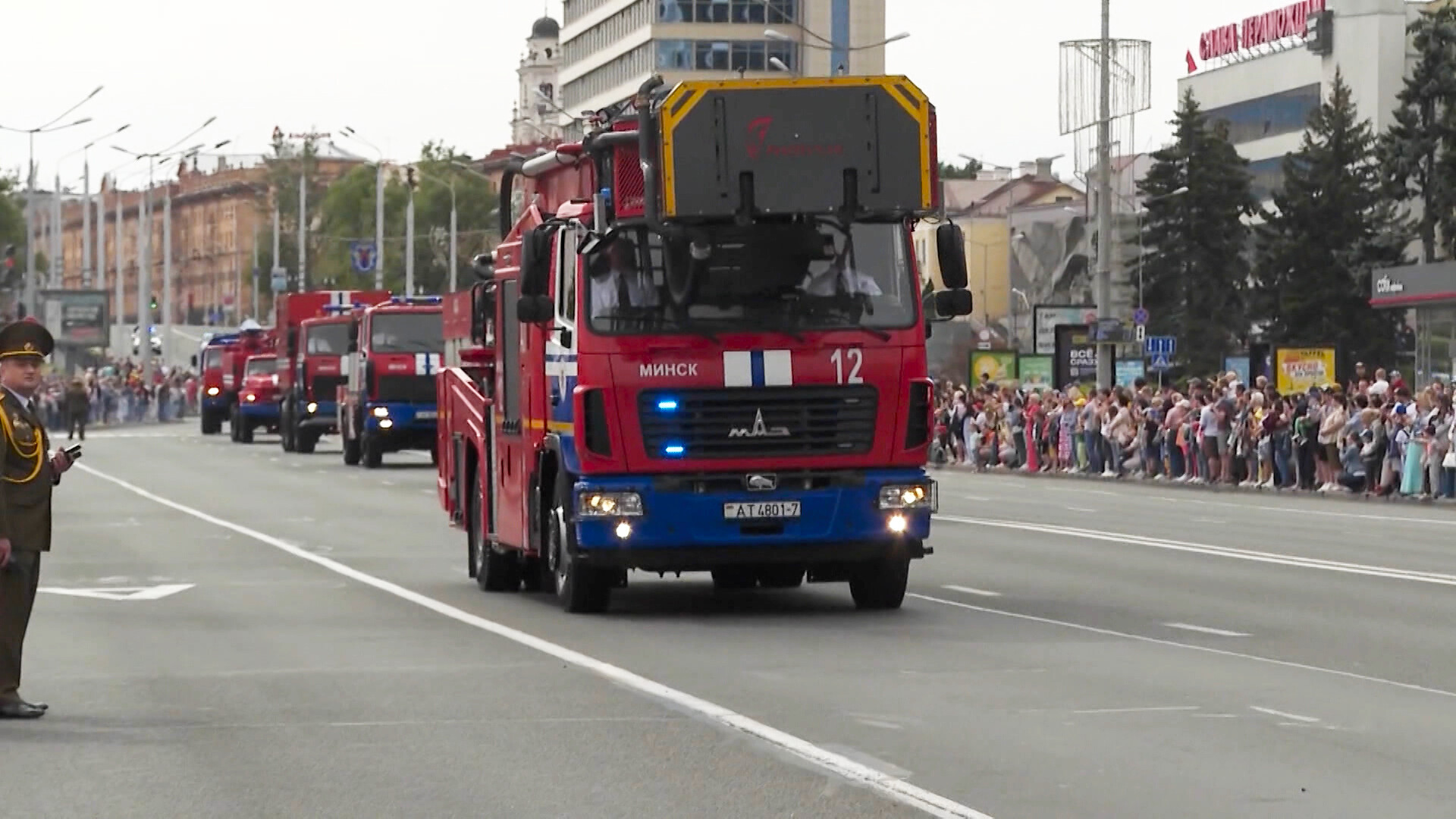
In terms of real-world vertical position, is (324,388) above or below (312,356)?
below

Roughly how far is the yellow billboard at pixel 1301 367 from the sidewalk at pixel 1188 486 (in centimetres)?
395

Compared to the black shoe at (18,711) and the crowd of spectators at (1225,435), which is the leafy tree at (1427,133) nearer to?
the crowd of spectators at (1225,435)

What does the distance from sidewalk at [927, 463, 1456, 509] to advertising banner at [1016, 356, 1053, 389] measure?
Answer: 377 centimetres

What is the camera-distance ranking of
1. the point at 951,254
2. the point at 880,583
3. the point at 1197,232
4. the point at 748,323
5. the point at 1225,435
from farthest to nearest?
the point at 1197,232 → the point at 1225,435 → the point at 880,583 → the point at 748,323 → the point at 951,254

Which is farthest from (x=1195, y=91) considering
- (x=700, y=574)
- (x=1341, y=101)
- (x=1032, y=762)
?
(x=1032, y=762)

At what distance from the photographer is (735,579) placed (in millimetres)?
20406

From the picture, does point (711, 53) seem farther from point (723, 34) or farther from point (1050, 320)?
point (1050, 320)

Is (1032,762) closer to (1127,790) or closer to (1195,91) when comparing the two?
(1127,790)

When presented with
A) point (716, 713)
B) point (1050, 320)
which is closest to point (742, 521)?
point (716, 713)

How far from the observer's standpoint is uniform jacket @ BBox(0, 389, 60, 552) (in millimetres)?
12078

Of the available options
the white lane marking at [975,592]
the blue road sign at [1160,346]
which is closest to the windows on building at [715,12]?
the blue road sign at [1160,346]

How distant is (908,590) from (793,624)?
124 inches

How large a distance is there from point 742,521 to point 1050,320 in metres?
51.3

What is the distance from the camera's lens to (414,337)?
50531mm
